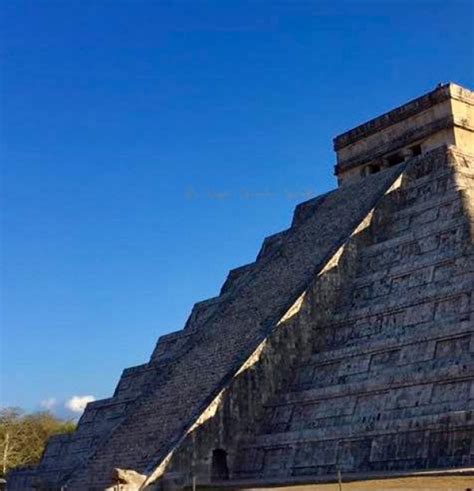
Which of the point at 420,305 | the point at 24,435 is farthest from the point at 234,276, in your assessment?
the point at 24,435

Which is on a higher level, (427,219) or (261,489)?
(427,219)

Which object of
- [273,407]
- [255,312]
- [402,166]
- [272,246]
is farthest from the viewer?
[272,246]

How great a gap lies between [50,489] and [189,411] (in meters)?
4.62

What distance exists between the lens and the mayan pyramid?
13086mm

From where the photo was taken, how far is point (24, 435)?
39594mm

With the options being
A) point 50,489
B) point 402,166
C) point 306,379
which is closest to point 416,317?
point 306,379

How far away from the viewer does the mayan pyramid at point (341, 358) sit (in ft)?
42.9

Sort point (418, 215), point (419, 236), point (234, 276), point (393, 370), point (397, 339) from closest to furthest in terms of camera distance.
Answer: point (393, 370) → point (397, 339) → point (419, 236) → point (418, 215) → point (234, 276)

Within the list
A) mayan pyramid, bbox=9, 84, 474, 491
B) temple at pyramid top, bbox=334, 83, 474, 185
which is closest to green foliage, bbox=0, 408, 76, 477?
mayan pyramid, bbox=9, 84, 474, 491

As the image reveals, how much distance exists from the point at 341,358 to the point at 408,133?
8.62 meters

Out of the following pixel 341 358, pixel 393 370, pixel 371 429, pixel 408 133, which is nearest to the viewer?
pixel 371 429

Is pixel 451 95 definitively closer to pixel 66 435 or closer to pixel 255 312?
pixel 255 312

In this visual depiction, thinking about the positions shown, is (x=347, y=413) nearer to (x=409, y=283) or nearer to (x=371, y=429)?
(x=371, y=429)

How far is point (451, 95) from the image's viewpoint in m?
20.6
